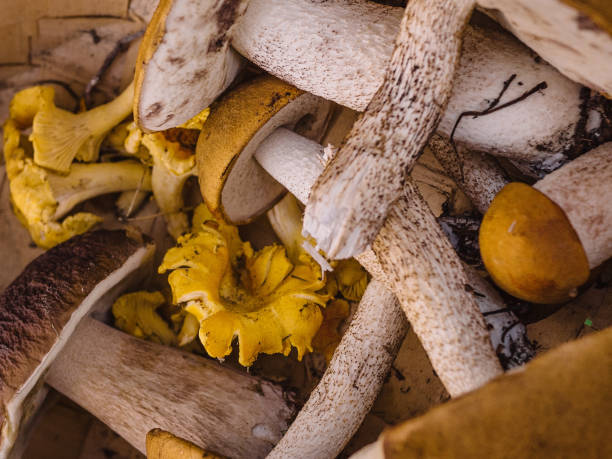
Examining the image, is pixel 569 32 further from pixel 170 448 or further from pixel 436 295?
pixel 170 448

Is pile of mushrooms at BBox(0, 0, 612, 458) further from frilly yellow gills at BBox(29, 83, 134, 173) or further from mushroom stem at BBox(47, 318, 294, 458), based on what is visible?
frilly yellow gills at BBox(29, 83, 134, 173)

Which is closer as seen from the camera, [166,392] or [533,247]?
[533,247]

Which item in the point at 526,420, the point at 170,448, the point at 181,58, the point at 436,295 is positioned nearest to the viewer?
the point at 526,420

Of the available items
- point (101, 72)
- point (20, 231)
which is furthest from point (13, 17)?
point (20, 231)

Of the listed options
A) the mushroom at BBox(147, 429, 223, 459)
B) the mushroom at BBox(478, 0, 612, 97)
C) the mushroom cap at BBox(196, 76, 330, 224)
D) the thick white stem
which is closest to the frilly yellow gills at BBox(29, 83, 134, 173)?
the mushroom cap at BBox(196, 76, 330, 224)

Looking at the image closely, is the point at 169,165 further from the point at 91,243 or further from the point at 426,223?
the point at 426,223

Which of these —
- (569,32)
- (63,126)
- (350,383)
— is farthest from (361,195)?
(63,126)

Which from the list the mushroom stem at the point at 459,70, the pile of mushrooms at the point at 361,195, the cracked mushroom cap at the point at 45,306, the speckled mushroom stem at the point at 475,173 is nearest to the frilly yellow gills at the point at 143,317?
the pile of mushrooms at the point at 361,195
